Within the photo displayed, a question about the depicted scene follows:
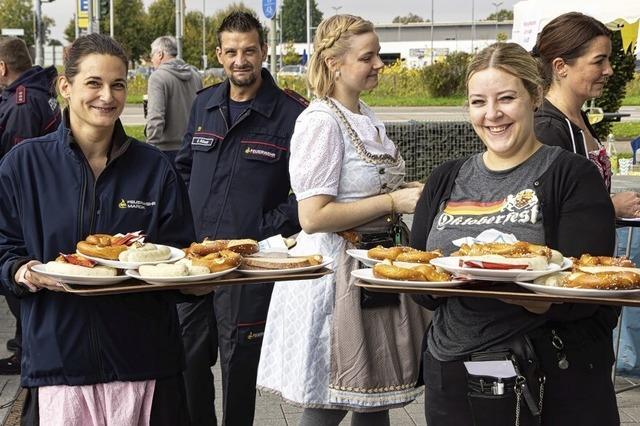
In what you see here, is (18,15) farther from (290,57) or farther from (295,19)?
(295,19)

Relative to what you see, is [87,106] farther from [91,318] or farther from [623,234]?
[623,234]

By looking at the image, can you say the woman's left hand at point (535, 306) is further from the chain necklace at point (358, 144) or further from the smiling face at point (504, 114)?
the chain necklace at point (358, 144)

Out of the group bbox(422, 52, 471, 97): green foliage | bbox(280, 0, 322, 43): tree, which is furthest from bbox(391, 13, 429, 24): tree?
bbox(422, 52, 471, 97): green foliage

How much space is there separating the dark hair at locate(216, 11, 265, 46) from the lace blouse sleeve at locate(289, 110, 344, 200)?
4.15ft

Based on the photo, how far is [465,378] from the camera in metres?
3.05

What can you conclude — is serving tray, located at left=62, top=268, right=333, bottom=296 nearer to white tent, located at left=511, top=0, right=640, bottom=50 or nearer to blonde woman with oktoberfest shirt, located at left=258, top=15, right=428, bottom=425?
blonde woman with oktoberfest shirt, located at left=258, top=15, right=428, bottom=425

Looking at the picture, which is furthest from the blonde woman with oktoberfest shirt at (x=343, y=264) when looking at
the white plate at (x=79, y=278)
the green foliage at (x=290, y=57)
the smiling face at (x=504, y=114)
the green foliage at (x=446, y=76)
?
the green foliage at (x=290, y=57)

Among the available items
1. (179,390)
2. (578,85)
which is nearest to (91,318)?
(179,390)

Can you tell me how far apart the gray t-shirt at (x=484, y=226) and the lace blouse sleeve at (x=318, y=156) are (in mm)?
801

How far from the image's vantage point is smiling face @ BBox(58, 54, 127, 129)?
10.8 ft

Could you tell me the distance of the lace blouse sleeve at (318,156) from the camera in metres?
3.97

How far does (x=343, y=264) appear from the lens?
4.08 metres

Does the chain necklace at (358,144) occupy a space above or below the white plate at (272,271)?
A: above

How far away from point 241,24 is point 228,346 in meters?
1.64
